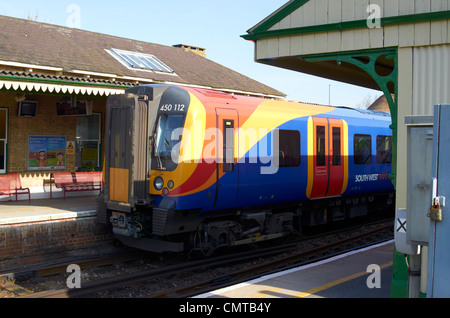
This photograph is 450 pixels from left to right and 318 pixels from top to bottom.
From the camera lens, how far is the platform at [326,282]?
6.77 m

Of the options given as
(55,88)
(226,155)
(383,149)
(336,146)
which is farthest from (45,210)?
(383,149)

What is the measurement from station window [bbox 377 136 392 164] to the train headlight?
7187 millimetres

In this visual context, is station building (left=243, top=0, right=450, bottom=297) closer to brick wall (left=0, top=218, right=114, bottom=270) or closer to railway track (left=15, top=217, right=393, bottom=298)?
railway track (left=15, top=217, right=393, bottom=298)

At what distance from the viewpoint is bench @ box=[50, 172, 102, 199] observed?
13578 millimetres

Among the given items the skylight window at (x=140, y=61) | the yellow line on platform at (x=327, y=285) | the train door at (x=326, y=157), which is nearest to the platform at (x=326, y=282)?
the yellow line on platform at (x=327, y=285)

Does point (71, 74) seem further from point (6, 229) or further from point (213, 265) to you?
point (213, 265)

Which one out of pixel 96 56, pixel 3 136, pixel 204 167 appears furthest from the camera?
pixel 96 56

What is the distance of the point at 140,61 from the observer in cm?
1761

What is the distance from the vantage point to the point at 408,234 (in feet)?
16.0

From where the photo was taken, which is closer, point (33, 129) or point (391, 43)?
point (391, 43)

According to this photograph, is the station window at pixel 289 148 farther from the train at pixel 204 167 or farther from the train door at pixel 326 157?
the train door at pixel 326 157

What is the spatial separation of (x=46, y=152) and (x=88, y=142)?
57.3 inches

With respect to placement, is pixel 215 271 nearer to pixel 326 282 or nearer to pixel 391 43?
pixel 326 282
